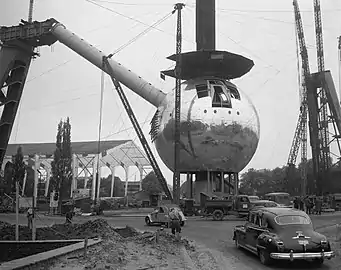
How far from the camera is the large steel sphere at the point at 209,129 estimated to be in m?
43.1

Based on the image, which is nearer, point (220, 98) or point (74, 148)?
point (220, 98)

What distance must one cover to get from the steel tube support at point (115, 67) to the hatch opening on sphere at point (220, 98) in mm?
6664

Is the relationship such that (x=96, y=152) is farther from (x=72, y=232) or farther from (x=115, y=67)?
(x=72, y=232)

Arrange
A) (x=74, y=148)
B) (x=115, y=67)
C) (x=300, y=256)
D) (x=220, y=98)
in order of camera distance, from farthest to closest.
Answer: (x=74, y=148), (x=115, y=67), (x=220, y=98), (x=300, y=256)

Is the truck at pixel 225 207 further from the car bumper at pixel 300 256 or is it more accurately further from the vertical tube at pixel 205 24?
the car bumper at pixel 300 256

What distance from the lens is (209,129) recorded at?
42.8 metres

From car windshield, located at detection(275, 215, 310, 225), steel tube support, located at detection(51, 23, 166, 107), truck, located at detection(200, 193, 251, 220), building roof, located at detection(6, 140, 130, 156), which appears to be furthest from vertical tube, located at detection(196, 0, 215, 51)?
car windshield, located at detection(275, 215, 310, 225)

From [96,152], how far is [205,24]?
33.5m

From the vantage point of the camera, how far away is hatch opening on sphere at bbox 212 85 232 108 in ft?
144

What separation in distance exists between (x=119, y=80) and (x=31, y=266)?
4059 cm

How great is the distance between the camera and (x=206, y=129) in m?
42.8

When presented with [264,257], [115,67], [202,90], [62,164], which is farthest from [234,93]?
[264,257]

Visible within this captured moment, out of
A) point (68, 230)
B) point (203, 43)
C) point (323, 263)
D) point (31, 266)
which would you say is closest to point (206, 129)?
point (203, 43)

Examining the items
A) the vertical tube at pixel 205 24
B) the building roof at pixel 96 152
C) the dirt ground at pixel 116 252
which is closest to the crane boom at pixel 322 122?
the vertical tube at pixel 205 24
